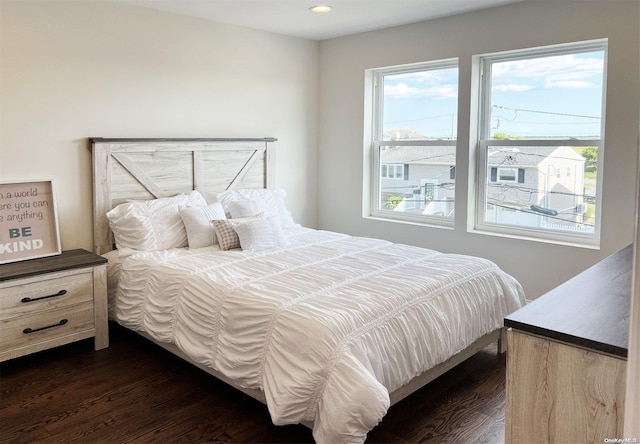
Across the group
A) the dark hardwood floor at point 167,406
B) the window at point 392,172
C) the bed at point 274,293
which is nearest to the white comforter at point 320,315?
the bed at point 274,293

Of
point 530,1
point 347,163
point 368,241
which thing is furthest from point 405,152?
point 530,1

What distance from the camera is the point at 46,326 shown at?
3139mm

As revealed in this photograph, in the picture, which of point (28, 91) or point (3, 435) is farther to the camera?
point (28, 91)

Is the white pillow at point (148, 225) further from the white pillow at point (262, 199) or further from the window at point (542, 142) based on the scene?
the window at point (542, 142)

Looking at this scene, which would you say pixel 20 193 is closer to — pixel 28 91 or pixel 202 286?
pixel 28 91

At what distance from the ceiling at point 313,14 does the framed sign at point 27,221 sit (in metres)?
1.51

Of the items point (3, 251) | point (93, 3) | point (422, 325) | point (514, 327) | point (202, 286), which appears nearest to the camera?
point (514, 327)

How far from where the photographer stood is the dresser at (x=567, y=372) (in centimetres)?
132

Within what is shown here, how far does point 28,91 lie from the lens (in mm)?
3387

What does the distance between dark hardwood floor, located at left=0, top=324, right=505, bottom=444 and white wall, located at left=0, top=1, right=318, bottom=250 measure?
1058mm

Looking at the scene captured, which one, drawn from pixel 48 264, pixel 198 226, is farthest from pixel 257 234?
pixel 48 264

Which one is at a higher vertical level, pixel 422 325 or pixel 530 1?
pixel 530 1

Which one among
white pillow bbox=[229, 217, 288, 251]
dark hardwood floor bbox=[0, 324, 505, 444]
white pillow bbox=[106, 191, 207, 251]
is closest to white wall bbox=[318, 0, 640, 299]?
dark hardwood floor bbox=[0, 324, 505, 444]

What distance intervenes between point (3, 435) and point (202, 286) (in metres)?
1.15
